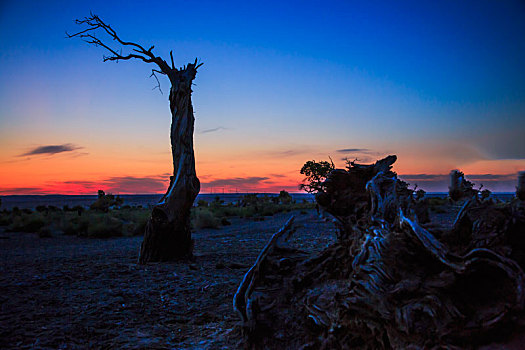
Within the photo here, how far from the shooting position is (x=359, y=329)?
115 inches

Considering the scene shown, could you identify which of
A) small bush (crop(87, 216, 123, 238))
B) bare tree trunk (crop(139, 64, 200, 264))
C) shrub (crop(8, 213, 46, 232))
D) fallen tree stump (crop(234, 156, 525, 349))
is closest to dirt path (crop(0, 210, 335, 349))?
bare tree trunk (crop(139, 64, 200, 264))

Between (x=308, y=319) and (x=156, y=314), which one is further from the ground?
(x=308, y=319)

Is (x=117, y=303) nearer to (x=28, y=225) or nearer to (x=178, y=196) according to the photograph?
(x=178, y=196)

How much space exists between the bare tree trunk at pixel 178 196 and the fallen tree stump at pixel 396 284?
4.31 m

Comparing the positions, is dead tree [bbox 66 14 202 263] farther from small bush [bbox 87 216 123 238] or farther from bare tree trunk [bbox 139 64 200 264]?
small bush [bbox 87 216 123 238]

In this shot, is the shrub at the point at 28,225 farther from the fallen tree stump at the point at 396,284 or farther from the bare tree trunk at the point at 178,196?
the fallen tree stump at the point at 396,284

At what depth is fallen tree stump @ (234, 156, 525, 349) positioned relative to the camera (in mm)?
2434

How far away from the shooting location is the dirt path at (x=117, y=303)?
404cm

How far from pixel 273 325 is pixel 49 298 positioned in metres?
3.90

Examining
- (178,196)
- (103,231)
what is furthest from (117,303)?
(103,231)

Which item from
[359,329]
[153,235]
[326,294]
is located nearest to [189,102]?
[153,235]

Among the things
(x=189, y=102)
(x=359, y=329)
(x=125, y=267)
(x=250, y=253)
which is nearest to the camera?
(x=359, y=329)

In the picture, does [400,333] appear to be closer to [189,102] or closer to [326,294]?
[326,294]

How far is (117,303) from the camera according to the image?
5.36 metres
